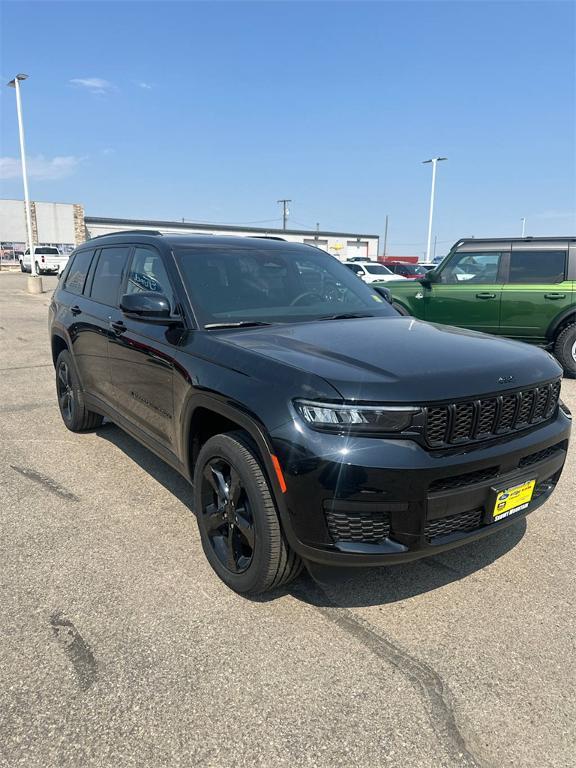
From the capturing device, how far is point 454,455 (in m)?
2.32

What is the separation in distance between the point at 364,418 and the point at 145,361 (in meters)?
1.81

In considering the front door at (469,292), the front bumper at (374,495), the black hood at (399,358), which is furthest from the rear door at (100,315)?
the front door at (469,292)

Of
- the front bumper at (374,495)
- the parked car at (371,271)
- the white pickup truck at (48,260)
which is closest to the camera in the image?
the front bumper at (374,495)

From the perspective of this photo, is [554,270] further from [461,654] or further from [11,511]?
[11,511]

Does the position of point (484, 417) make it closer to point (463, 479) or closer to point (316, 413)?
point (463, 479)

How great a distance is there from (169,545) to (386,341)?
172 centimetres

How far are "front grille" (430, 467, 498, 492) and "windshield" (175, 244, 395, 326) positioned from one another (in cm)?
142

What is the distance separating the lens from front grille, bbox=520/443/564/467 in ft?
8.70

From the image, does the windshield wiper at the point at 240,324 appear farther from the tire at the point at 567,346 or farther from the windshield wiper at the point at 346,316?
the tire at the point at 567,346

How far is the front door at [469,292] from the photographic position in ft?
27.9

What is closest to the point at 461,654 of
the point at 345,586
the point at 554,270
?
the point at 345,586

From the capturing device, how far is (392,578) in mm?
2936

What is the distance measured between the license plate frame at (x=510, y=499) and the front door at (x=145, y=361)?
180 centimetres

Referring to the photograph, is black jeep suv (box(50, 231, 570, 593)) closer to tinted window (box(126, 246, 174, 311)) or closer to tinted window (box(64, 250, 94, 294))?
tinted window (box(126, 246, 174, 311))
